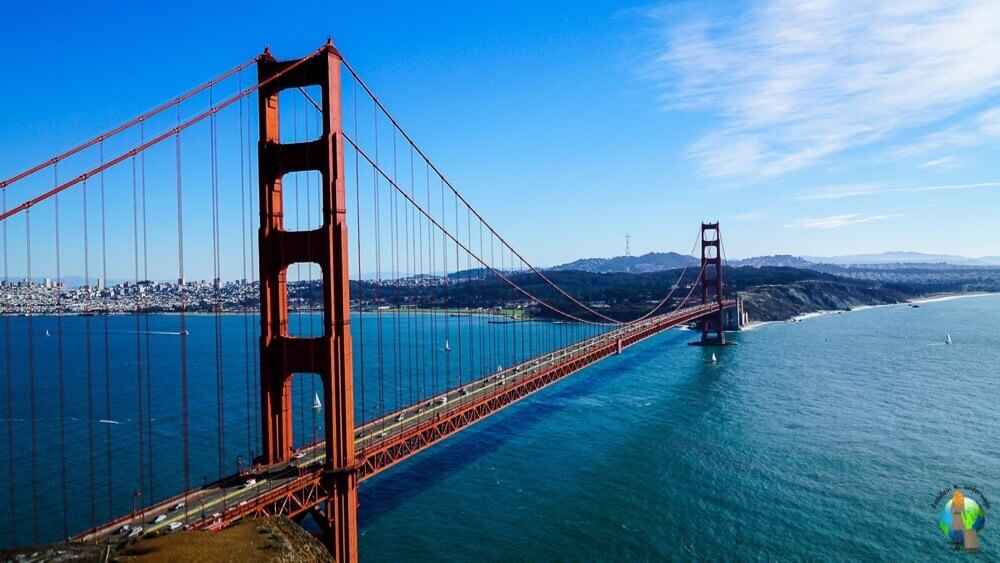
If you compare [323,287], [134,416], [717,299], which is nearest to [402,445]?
[323,287]

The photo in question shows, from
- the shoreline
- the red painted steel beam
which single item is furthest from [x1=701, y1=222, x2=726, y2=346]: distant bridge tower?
the red painted steel beam

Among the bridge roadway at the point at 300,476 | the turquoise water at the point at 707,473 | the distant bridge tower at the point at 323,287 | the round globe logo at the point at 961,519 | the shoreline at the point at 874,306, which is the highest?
the distant bridge tower at the point at 323,287

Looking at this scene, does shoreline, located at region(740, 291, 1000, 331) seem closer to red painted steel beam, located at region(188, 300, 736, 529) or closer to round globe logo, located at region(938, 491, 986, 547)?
round globe logo, located at region(938, 491, 986, 547)

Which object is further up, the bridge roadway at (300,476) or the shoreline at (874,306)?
the bridge roadway at (300,476)

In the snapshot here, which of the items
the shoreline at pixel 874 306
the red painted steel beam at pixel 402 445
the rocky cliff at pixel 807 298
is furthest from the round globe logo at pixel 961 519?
the rocky cliff at pixel 807 298

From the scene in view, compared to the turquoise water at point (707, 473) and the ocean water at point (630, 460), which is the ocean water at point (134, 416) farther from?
the turquoise water at point (707, 473)

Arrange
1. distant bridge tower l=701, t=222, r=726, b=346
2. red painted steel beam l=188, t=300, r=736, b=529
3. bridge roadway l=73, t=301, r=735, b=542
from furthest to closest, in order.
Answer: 1. distant bridge tower l=701, t=222, r=726, b=346
2. red painted steel beam l=188, t=300, r=736, b=529
3. bridge roadway l=73, t=301, r=735, b=542
